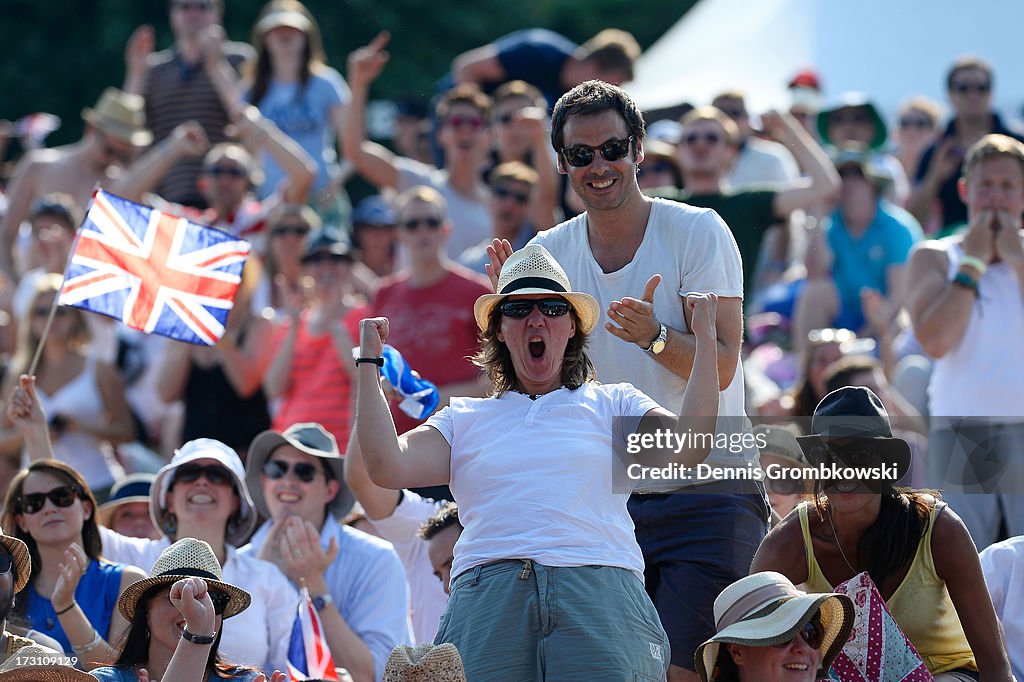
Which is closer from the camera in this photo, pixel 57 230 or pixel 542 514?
pixel 542 514

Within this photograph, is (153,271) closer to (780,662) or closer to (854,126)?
(780,662)

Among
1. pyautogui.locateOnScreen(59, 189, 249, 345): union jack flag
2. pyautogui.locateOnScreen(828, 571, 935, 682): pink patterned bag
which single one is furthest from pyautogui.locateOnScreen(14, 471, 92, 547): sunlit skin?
pyautogui.locateOnScreen(828, 571, 935, 682): pink patterned bag

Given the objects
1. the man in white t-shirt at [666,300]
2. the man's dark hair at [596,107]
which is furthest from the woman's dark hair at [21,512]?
the man's dark hair at [596,107]

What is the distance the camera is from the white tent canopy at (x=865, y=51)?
42.2 feet

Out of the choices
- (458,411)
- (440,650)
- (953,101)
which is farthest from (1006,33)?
(440,650)

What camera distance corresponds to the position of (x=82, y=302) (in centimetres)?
689

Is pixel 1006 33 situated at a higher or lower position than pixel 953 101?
higher

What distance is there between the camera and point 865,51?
13.2 metres

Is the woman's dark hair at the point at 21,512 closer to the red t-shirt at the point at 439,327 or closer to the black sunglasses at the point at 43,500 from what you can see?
the black sunglasses at the point at 43,500

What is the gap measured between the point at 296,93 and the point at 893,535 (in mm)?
7086

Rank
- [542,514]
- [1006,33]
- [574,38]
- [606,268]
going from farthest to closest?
[574,38] → [1006,33] → [606,268] → [542,514]

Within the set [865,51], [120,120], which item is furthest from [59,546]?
[865,51]

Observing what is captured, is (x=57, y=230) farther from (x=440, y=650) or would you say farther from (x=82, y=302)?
(x=440, y=650)

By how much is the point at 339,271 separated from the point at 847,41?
587cm
